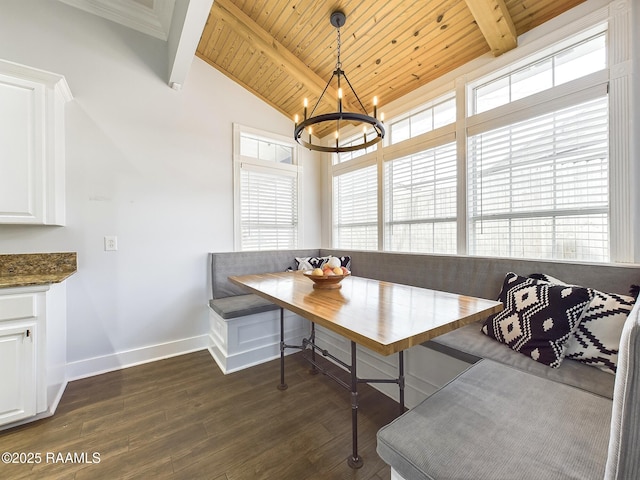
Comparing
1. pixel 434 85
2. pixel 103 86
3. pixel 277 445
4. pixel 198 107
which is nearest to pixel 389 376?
pixel 277 445

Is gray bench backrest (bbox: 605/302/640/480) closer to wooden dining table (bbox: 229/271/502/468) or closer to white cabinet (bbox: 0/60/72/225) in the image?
wooden dining table (bbox: 229/271/502/468)

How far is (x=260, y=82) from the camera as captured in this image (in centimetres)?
317

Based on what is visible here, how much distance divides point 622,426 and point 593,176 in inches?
77.6

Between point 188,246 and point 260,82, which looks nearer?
point 188,246

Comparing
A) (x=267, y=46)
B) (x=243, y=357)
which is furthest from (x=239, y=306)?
(x=267, y=46)

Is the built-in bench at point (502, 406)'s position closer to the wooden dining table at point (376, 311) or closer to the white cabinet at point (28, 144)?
the wooden dining table at point (376, 311)

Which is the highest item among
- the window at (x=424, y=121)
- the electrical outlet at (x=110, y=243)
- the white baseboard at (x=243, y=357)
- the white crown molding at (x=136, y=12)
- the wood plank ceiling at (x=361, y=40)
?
the white crown molding at (x=136, y=12)

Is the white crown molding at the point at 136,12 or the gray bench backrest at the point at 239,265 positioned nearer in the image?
the white crown molding at the point at 136,12

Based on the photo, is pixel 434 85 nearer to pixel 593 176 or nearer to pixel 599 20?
pixel 599 20

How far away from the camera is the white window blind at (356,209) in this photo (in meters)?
3.36

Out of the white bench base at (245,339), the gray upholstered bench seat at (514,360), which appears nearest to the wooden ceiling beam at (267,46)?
the white bench base at (245,339)

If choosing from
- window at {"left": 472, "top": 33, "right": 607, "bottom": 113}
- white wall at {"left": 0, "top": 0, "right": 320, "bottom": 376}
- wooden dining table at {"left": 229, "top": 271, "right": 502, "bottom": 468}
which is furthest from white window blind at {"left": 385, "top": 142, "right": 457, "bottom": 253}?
white wall at {"left": 0, "top": 0, "right": 320, "bottom": 376}

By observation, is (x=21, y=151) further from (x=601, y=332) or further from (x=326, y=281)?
(x=601, y=332)

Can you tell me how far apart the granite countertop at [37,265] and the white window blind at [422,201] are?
301 cm
